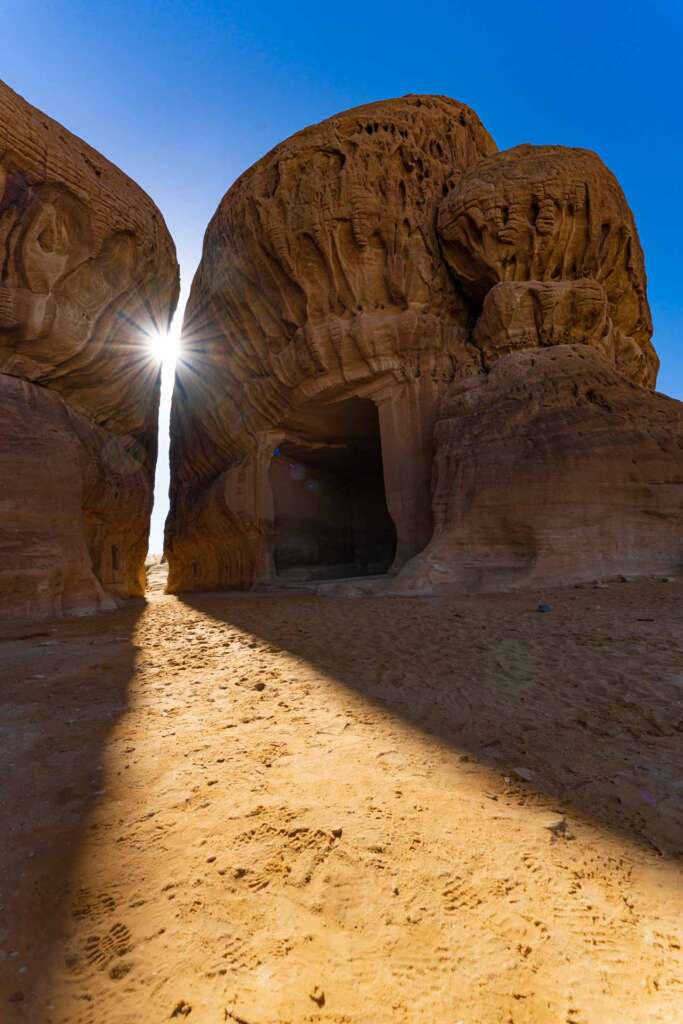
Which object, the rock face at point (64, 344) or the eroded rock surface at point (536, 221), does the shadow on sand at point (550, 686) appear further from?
the eroded rock surface at point (536, 221)

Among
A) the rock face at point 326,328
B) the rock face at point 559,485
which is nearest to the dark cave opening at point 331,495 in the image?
the rock face at point 326,328

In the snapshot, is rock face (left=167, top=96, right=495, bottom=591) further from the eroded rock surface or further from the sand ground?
the sand ground

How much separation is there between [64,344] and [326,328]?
5.36 metres

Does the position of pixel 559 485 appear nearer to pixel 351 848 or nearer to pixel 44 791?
pixel 351 848

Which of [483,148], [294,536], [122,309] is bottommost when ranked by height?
[294,536]

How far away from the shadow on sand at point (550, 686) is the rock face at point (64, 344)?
4.28 m

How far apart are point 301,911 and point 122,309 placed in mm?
10878

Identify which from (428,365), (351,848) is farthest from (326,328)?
(351,848)

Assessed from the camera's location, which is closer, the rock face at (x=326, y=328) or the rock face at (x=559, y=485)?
the rock face at (x=559, y=485)

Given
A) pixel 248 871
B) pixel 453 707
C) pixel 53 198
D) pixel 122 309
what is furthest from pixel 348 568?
pixel 248 871

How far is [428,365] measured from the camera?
10.4 metres

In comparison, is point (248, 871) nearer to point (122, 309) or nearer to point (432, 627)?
point (432, 627)

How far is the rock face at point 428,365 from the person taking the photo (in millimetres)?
7258

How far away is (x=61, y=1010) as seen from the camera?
3.08ft
